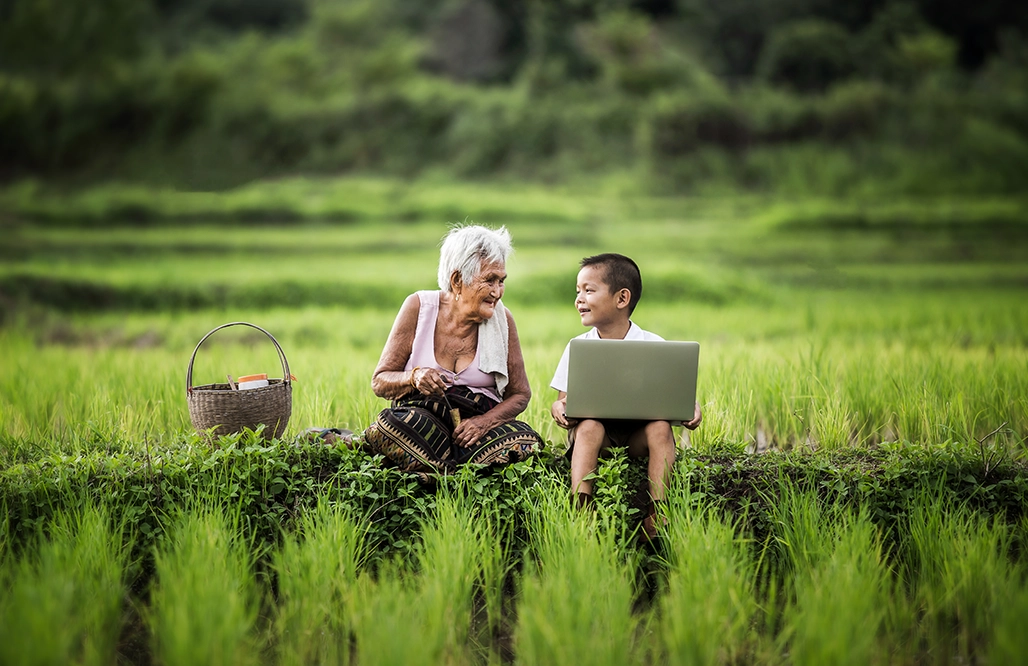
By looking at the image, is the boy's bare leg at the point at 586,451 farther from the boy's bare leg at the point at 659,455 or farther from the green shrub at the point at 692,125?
the green shrub at the point at 692,125

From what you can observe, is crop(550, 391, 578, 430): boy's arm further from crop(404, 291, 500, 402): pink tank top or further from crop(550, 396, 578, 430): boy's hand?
crop(404, 291, 500, 402): pink tank top

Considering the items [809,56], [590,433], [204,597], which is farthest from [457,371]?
[809,56]

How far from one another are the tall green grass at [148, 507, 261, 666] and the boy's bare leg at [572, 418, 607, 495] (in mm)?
1123

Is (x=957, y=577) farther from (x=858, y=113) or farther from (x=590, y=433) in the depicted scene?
(x=858, y=113)

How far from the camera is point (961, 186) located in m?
16.5

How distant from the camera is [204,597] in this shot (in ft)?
7.04

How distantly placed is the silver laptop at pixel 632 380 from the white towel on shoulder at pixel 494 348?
0.36m

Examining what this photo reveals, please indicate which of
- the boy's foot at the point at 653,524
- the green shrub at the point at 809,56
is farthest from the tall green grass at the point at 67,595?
the green shrub at the point at 809,56

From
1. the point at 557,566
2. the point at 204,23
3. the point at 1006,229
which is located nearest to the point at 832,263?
the point at 1006,229

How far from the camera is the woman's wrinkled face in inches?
112

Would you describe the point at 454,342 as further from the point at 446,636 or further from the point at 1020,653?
the point at 1020,653

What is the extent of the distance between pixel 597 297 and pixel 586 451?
0.58 m

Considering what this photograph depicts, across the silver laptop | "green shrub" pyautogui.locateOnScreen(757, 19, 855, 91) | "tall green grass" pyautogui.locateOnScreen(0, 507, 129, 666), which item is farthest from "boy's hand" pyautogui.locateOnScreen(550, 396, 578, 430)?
"green shrub" pyautogui.locateOnScreen(757, 19, 855, 91)

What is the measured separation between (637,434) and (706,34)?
776 inches
